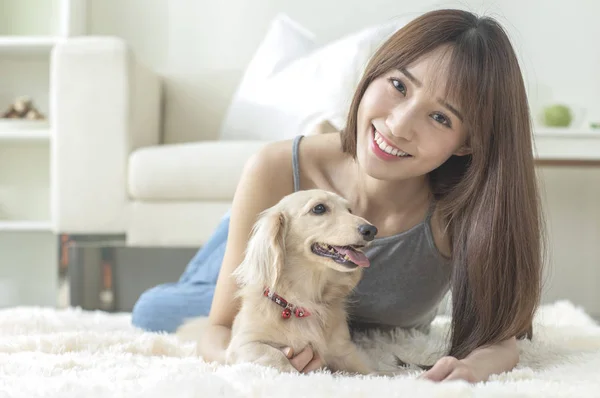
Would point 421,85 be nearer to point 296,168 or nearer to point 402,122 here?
point 402,122

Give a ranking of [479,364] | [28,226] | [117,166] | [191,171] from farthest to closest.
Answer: [28,226] < [117,166] < [191,171] < [479,364]

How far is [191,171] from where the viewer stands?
262cm

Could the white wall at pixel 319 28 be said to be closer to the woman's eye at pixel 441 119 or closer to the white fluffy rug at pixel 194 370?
the white fluffy rug at pixel 194 370

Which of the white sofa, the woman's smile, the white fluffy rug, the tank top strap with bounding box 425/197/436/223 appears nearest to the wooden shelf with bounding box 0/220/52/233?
the white sofa

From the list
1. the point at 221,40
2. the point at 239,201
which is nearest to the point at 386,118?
the point at 239,201

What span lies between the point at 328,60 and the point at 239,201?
1.54 metres

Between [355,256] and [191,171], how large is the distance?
55.3 inches

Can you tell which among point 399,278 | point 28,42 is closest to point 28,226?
point 28,42

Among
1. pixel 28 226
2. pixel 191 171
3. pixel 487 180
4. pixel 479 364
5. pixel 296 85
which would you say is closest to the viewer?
pixel 479 364

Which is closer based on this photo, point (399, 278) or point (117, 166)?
point (399, 278)

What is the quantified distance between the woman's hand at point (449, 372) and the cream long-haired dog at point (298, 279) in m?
0.17

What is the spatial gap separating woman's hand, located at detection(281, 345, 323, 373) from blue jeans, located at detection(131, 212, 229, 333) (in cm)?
66

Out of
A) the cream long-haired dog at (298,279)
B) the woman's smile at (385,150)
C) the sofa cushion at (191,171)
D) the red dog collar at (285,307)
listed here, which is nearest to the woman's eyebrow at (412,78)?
the woman's smile at (385,150)

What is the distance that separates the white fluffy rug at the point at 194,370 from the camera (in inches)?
41.4
